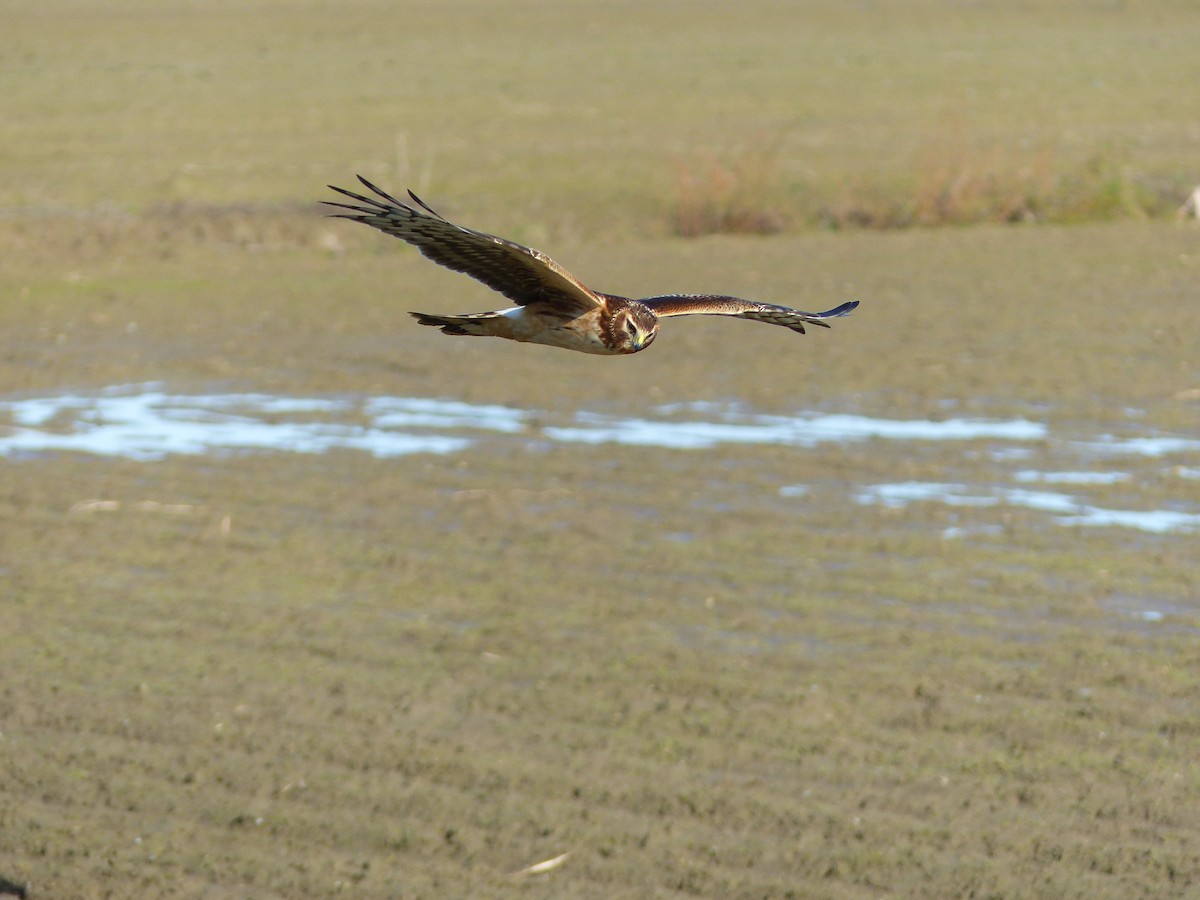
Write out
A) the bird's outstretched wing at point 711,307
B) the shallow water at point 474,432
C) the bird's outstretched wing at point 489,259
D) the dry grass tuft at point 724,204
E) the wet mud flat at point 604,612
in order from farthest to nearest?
the dry grass tuft at point 724,204
the shallow water at point 474,432
the wet mud flat at point 604,612
the bird's outstretched wing at point 711,307
the bird's outstretched wing at point 489,259

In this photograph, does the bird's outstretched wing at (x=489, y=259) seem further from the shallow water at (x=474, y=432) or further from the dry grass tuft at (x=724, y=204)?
the dry grass tuft at (x=724, y=204)

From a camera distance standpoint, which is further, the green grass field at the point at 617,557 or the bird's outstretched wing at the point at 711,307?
the green grass field at the point at 617,557

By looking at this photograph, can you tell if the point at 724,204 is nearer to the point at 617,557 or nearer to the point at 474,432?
the point at 474,432

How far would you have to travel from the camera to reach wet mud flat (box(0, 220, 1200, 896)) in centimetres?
648

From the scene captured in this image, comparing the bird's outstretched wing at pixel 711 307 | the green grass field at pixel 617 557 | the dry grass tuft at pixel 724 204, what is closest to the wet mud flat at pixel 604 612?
the green grass field at pixel 617 557

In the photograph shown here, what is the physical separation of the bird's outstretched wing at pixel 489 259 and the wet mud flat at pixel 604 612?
92.6 inches

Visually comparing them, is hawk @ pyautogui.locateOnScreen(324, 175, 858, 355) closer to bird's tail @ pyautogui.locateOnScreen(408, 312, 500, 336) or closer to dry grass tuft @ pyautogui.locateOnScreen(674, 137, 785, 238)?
bird's tail @ pyautogui.locateOnScreen(408, 312, 500, 336)

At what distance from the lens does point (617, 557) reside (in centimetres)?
944

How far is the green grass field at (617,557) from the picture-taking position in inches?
258

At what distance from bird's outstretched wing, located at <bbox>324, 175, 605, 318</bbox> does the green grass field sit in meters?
2.35

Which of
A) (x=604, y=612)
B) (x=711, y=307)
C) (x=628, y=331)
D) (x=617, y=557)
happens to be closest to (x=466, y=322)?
(x=628, y=331)

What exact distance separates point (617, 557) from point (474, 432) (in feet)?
8.76

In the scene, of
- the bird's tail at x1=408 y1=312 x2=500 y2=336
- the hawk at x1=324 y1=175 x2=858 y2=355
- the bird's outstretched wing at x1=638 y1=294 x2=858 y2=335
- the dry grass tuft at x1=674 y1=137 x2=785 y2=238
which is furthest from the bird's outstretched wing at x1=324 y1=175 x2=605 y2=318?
the dry grass tuft at x1=674 y1=137 x2=785 y2=238

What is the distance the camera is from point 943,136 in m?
22.4
